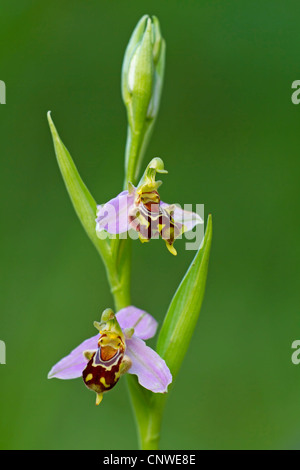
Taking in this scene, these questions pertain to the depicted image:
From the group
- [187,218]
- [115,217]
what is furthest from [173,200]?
[115,217]

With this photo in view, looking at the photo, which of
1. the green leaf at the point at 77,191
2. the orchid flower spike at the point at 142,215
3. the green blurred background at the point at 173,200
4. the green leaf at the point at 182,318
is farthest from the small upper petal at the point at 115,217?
the green blurred background at the point at 173,200

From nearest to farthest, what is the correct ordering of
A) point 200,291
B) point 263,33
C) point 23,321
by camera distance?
point 200,291
point 23,321
point 263,33

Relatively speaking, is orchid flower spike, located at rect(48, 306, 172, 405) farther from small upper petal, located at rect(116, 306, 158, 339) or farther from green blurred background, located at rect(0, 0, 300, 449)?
green blurred background, located at rect(0, 0, 300, 449)

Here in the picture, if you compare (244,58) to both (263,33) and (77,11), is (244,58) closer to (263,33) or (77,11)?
(263,33)

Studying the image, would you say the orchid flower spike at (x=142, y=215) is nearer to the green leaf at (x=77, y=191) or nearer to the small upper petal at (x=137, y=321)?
the green leaf at (x=77, y=191)

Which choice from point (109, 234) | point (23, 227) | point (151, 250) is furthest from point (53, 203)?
point (109, 234)

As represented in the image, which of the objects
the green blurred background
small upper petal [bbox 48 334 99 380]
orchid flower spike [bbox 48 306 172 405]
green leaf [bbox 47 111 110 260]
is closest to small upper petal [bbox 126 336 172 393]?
orchid flower spike [bbox 48 306 172 405]
